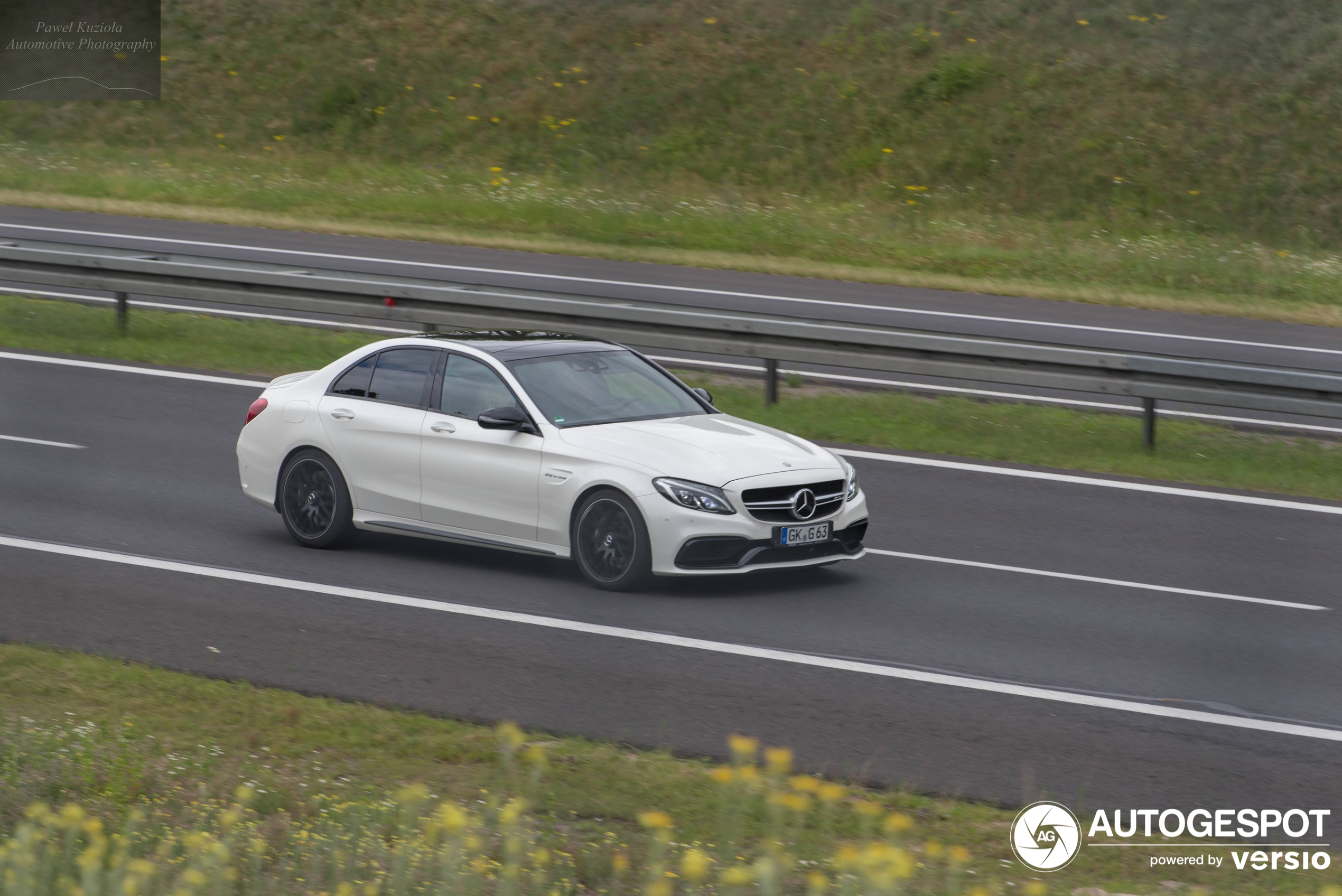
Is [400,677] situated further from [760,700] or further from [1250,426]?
[1250,426]

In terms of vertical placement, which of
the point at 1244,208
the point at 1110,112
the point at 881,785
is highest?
the point at 1110,112

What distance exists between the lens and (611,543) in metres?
10.4

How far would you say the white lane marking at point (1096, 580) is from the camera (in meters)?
10.7

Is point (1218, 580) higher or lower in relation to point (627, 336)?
lower

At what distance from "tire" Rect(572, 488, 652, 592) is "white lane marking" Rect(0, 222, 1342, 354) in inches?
521

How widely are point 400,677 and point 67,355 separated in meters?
11.1

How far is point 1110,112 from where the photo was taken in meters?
34.0

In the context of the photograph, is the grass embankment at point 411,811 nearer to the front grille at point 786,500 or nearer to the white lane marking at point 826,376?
the front grille at point 786,500

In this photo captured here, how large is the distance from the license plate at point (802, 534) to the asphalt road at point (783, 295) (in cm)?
793

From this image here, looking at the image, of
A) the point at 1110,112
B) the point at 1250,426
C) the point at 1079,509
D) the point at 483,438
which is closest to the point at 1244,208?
the point at 1110,112

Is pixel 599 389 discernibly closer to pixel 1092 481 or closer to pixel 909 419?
pixel 1092 481

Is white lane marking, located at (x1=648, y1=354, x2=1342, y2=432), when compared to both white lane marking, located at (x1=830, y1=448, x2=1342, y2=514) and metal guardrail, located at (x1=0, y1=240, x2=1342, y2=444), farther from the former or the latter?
white lane marking, located at (x1=830, y1=448, x2=1342, y2=514)

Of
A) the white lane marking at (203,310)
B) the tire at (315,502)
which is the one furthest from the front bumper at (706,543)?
the white lane marking at (203,310)

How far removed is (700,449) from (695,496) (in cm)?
47
